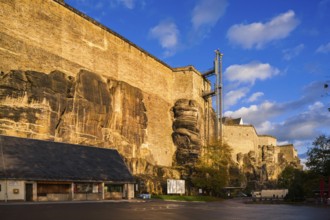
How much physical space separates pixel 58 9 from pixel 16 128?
13.8 meters

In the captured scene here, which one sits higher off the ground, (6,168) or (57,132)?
(57,132)

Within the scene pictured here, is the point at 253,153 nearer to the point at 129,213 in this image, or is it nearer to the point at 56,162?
the point at 56,162

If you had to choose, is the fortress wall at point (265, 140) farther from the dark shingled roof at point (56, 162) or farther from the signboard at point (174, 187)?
the dark shingled roof at point (56, 162)

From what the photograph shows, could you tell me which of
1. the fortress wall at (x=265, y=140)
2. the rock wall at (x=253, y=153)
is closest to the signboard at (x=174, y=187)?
the rock wall at (x=253, y=153)

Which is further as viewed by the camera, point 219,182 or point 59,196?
point 219,182

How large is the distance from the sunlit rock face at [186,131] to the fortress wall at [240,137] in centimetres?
2653

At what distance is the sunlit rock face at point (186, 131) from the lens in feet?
201

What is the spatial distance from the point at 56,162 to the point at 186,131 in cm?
3098

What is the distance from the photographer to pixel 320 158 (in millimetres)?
47125

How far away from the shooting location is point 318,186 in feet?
145

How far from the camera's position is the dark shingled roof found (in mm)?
30531

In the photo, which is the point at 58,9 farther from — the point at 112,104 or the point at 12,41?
the point at 112,104

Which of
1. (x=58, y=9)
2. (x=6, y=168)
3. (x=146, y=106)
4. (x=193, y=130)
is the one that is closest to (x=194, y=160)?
(x=193, y=130)

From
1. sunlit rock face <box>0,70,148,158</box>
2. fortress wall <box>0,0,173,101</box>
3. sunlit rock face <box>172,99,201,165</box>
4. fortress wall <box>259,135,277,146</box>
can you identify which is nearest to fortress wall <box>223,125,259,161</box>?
fortress wall <box>259,135,277,146</box>
